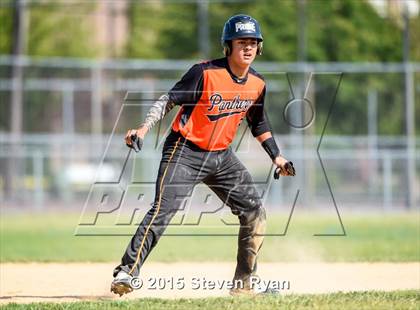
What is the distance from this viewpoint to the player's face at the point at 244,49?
288 inches

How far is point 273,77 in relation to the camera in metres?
24.6

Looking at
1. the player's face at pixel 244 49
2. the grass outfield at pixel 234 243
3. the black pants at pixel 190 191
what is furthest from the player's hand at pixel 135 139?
the grass outfield at pixel 234 243

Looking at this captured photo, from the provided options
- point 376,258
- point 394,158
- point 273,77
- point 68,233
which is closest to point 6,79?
point 273,77

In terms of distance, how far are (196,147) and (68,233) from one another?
9808mm

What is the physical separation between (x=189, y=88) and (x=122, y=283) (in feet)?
5.46

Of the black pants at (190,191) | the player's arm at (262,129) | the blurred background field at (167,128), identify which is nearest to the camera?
the black pants at (190,191)

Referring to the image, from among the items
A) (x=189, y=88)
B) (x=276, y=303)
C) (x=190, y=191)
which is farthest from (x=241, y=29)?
(x=276, y=303)

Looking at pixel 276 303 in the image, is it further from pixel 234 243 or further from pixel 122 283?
pixel 234 243

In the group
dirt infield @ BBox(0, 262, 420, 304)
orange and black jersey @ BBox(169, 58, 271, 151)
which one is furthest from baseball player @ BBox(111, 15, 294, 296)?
dirt infield @ BBox(0, 262, 420, 304)

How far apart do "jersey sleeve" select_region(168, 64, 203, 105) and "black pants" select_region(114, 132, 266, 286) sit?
0.33 m

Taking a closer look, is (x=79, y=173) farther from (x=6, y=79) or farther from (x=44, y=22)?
(x=44, y=22)

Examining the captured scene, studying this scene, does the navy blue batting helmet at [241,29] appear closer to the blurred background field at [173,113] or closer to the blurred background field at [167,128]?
the blurred background field at [167,128]

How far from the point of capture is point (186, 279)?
9.21m

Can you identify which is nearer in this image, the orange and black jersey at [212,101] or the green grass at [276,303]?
the green grass at [276,303]
